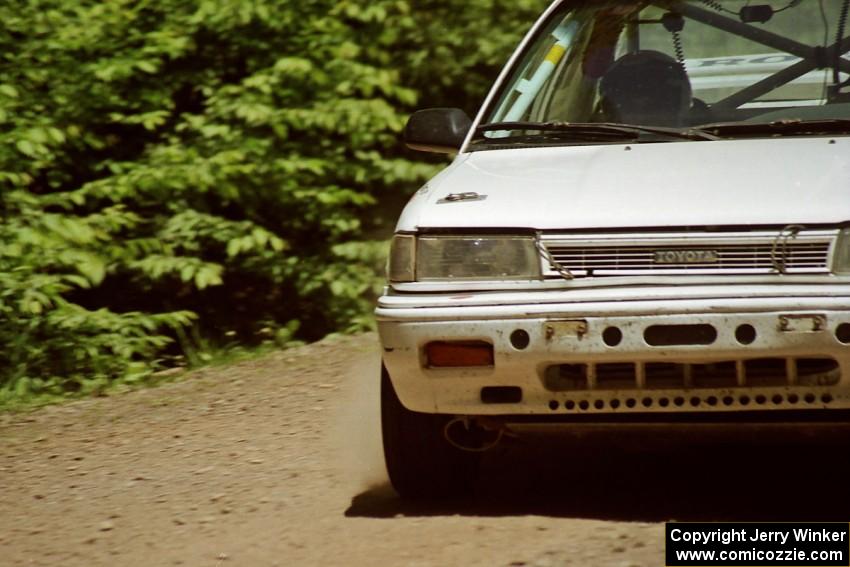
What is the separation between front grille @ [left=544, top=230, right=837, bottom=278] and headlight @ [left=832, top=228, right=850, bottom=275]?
2cm

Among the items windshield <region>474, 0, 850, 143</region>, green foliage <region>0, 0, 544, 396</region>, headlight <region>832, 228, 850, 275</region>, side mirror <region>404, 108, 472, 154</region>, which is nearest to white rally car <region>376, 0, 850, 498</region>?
headlight <region>832, 228, 850, 275</region>

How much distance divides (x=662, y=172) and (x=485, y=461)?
4.98ft

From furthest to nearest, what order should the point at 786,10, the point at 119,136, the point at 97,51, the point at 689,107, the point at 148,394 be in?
the point at 119,136, the point at 97,51, the point at 148,394, the point at 786,10, the point at 689,107

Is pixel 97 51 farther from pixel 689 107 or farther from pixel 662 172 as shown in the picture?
pixel 662 172

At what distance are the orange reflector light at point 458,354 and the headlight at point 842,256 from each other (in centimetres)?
96

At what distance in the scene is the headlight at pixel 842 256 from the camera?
3814mm

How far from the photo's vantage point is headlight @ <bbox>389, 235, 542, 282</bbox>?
4039 mm

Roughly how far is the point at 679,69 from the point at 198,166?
13.0ft

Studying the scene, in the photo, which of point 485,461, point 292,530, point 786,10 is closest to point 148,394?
point 485,461

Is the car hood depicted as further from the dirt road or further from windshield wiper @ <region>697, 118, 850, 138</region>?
the dirt road

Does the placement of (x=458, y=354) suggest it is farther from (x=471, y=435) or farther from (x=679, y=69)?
(x=679, y=69)

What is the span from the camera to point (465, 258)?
13.5ft

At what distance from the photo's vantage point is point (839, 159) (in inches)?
166

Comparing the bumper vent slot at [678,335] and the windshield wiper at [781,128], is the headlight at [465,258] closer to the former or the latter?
the bumper vent slot at [678,335]
